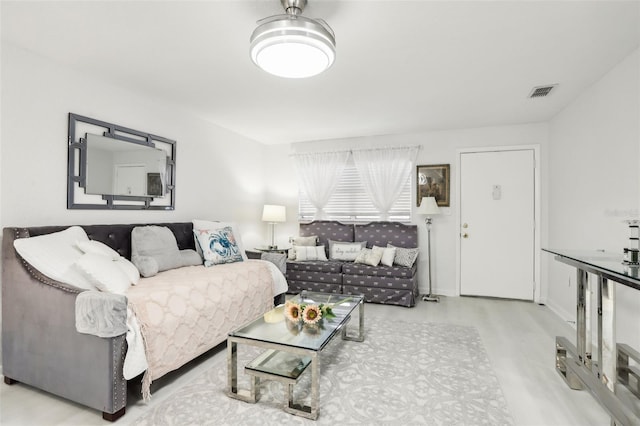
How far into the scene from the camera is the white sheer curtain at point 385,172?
495 centimetres

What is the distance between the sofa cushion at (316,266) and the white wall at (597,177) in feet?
8.77

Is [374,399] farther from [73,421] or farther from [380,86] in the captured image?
[380,86]

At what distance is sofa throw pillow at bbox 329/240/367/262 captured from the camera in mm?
4738

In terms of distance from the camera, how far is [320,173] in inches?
211

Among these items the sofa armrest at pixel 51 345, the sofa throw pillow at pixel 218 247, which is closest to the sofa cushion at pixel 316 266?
the sofa throw pillow at pixel 218 247

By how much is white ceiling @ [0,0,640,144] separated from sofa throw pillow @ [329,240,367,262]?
189 cm

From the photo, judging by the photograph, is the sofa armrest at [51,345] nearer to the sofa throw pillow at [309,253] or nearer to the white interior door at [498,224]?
the sofa throw pillow at [309,253]

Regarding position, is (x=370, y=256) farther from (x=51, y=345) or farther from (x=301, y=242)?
(x=51, y=345)

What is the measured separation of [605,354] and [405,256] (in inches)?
101

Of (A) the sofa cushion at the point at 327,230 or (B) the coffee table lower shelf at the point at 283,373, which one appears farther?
(A) the sofa cushion at the point at 327,230

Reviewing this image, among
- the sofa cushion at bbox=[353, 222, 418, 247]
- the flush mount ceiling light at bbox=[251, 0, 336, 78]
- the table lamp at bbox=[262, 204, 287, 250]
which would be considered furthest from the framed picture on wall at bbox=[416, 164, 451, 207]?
the flush mount ceiling light at bbox=[251, 0, 336, 78]

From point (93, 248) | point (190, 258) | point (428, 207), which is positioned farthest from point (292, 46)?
point (428, 207)

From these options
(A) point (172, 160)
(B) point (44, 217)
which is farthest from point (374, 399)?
(A) point (172, 160)

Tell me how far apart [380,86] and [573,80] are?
1.75 m
